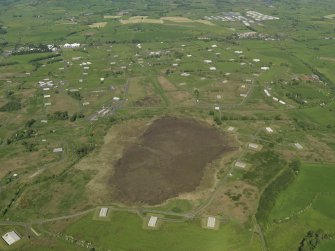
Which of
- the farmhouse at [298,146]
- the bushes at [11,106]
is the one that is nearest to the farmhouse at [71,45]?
the bushes at [11,106]

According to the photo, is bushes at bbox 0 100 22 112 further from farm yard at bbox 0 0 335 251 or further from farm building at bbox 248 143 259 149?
farm building at bbox 248 143 259 149

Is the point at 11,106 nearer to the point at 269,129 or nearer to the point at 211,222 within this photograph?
the point at 269,129

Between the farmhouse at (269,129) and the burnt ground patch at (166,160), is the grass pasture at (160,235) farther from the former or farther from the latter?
the farmhouse at (269,129)

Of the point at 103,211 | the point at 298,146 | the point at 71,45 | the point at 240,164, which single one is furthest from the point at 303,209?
the point at 71,45

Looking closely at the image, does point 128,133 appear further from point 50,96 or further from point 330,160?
point 330,160

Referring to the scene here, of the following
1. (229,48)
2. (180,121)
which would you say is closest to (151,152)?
(180,121)

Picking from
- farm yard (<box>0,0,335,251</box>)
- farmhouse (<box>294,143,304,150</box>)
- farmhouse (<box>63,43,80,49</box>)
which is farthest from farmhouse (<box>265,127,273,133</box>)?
farmhouse (<box>63,43,80,49</box>)

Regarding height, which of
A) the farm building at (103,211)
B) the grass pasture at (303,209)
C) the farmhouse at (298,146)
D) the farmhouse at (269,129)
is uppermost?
the farm building at (103,211)
